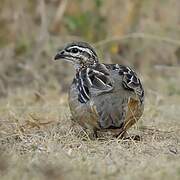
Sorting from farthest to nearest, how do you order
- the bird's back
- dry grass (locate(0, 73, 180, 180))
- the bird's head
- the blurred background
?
the blurred background → the bird's head → the bird's back → dry grass (locate(0, 73, 180, 180))

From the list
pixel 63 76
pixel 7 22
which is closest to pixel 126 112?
pixel 63 76

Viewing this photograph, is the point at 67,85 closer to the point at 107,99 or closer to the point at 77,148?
the point at 107,99

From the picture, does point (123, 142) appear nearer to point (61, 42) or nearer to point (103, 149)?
point (103, 149)

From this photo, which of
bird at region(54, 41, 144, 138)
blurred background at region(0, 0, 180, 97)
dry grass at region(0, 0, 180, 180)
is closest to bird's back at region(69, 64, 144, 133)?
bird at region(54, 41, 144, 138)

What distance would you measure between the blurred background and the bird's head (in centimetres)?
353

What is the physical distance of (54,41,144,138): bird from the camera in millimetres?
7426

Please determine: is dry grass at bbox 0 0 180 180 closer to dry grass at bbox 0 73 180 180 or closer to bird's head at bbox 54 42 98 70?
dry grass at bbox 0 73 180 180

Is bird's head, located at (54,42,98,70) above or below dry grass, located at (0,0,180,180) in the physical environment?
above

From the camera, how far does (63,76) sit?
13.1 meters

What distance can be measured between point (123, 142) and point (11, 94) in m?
4.68

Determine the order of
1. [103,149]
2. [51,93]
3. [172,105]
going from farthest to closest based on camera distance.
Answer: [51,93] < [172,105] < [103,149]

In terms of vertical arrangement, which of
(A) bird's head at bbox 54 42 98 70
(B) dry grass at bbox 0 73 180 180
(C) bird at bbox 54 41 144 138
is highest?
(A) bird's head at bbox 54 42 98 70

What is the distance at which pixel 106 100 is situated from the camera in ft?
24.5

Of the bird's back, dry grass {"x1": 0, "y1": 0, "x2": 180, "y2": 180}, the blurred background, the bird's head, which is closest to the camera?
dry grass {"x1": 0, "y1": 0, "x2": 180, "y2": 180}
